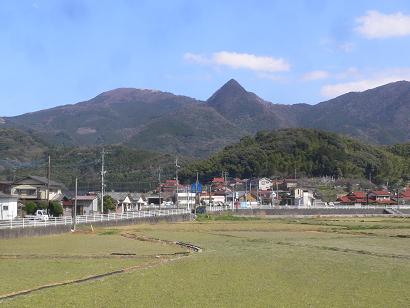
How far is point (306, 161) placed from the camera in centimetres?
16100

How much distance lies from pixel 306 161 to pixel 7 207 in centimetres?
11661

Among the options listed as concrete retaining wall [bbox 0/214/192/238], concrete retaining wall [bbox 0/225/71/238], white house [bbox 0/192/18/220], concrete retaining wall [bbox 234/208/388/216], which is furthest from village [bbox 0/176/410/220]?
concrete retaining wall [bbox 0/225/71/238]

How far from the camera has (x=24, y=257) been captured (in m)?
24.9

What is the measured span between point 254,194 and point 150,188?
35084 millimetres

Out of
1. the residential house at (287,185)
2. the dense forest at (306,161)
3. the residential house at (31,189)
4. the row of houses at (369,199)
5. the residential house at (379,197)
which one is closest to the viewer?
the residential house at (31,189)

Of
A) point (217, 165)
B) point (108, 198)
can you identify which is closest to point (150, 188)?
point (217, 165)

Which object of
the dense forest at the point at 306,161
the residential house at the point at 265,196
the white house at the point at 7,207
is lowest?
the white house at the point at 7,207

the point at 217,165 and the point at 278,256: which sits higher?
the point at 217,165

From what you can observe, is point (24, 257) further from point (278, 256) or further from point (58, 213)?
point (58, 213)

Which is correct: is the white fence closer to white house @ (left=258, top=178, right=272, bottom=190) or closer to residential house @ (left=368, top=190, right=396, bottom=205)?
residential house @ (left=368, top=190, right=396, bottom=205)

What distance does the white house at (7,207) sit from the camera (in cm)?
5256

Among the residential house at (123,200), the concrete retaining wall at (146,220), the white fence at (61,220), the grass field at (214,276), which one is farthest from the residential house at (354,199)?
the grass field at (214,276)

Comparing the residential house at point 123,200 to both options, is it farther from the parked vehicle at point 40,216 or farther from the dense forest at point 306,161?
the dense forest at point 306,161

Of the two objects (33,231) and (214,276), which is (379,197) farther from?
(214,276)
